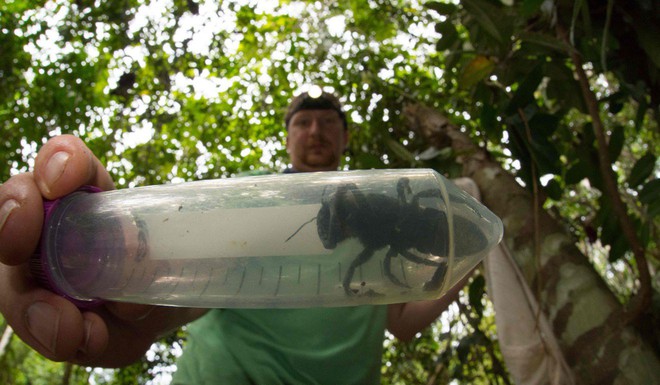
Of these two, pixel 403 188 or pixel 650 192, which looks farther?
pixel 650 192

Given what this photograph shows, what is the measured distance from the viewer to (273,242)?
58cm

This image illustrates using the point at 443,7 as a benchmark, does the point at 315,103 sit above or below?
below

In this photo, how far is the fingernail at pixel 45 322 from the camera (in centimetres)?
54

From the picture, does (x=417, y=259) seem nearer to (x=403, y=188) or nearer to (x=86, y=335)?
(x=403, y=188)

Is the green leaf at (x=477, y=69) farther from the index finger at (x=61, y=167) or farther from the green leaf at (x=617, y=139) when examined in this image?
the index finger at (x=61, y=167)

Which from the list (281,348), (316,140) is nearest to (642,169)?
(316,140)

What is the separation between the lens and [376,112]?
233 centimetres

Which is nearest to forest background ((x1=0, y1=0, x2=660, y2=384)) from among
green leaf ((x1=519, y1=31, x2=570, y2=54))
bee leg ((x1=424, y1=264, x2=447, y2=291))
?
green leaf ((x1=519, y1=31, x2=570, y2=54))

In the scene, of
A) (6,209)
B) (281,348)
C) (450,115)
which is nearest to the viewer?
(6,209)

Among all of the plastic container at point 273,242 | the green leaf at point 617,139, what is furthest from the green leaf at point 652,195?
the plastic container at point 273,242

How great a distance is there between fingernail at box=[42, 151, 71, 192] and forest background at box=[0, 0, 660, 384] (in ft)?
3.17

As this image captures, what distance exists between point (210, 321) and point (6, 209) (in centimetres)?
65

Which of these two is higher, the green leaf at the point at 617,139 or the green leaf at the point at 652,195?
the green leaf at the point at 617,139

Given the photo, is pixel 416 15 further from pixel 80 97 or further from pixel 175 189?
pixel 175 189
